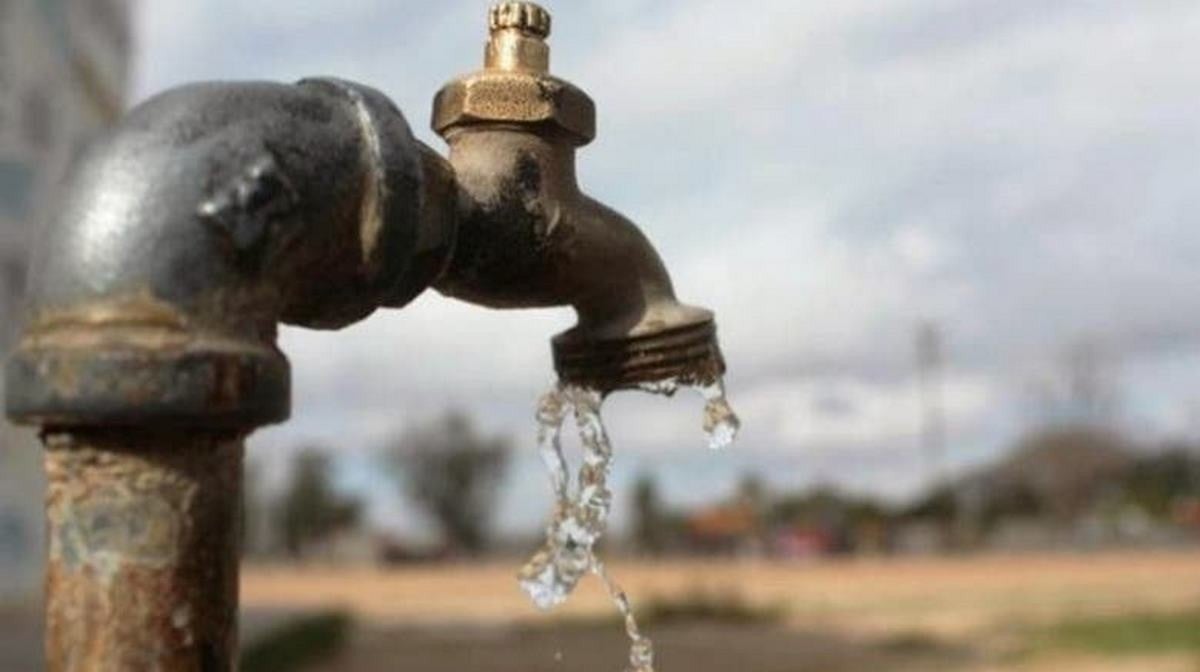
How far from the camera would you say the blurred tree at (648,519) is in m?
49.8

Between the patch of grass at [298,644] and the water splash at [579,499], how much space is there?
325 inches

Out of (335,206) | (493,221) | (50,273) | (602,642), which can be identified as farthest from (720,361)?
(602,642)

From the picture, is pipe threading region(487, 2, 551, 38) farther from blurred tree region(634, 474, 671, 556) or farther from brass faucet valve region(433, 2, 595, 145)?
blurred tree region(634, 474, 671, 556)

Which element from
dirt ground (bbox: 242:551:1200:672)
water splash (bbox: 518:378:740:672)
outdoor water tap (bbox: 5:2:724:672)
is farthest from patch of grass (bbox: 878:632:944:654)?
outdoor water tap (bbox: 5:2:724:672)

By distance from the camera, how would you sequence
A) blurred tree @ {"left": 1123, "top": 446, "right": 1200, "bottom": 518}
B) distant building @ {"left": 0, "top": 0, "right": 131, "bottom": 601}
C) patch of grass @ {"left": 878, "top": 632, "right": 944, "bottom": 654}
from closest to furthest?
distant building @ {"left": 0, "top": 0, "right": 131, "bottom": 601}
patch of grass @ {"left": 878, "top": 632, "right": 944, "bottom": 654}
blurred tree @ {"left": 1123, "top": 446, "right": 1200, "bottom": 518}

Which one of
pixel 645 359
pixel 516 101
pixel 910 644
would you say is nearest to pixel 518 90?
pixel 516 101

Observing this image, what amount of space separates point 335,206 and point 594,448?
43 centimetres

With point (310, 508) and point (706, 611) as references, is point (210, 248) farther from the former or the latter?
point (310, 508)

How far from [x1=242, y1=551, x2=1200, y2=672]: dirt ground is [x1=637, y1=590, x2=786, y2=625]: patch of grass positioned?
1.04 ft

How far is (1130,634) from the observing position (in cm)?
1416

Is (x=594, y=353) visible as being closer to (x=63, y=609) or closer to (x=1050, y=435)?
(x=63, y=609)

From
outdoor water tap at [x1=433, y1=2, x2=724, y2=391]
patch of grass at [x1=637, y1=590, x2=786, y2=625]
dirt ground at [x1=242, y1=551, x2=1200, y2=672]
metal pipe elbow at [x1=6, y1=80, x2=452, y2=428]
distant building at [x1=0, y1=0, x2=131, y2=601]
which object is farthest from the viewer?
patch of grass at [x1=637, y1=590, x2=786, y2=625]

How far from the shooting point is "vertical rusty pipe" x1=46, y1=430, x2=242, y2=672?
0.90 m

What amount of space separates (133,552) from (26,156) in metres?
11.9
